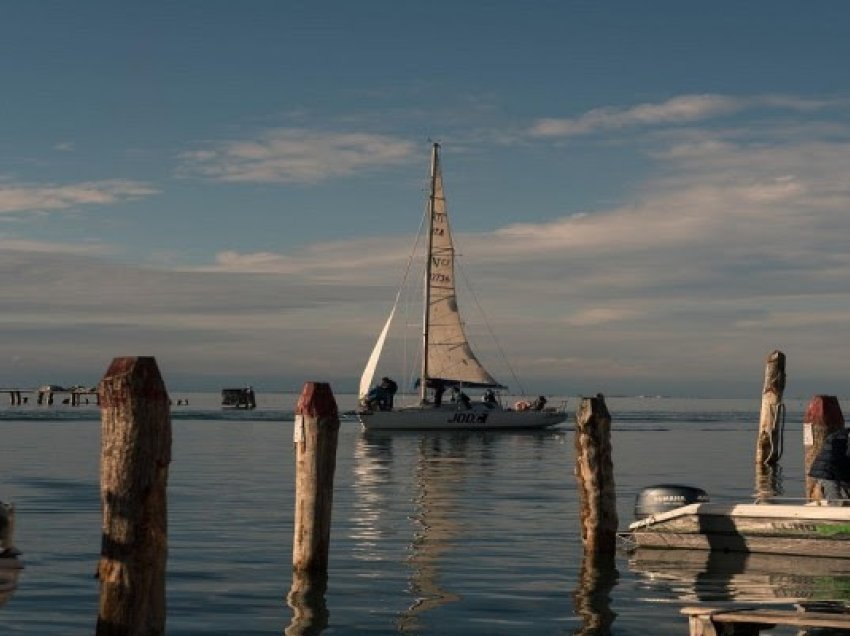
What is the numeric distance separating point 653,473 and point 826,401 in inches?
657

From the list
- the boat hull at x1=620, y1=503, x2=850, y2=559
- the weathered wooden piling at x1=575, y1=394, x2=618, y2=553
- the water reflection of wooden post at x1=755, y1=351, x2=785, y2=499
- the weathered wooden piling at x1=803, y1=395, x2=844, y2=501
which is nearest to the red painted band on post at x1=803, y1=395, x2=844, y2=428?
the weathered wooden piling at x1=803, y1=395, x2=844, y2=501

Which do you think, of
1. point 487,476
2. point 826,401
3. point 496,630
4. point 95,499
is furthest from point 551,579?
point 487,476

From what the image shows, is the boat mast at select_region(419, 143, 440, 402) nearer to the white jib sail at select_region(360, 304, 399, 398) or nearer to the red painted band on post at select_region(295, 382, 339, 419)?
the white jib sail at select_region(360, 304, 399, 398)

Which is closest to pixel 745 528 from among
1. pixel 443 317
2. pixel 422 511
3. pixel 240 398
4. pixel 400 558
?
pixel 400 558

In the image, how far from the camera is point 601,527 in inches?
811

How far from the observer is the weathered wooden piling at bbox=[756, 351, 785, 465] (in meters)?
37.5

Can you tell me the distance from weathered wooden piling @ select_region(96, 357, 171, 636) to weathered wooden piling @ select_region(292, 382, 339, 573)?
419 cm

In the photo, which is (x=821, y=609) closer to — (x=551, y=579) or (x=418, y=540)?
(x=551, y=579)

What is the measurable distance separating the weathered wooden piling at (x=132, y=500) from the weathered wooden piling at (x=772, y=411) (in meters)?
27.1

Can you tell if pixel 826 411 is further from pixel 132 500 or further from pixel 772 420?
pixel 132 500

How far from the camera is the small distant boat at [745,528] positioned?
20391 millimetres

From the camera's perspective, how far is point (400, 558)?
832 inches

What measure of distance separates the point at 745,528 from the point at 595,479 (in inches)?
96.4

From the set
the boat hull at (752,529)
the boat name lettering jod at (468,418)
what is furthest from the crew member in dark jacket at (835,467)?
the boat name lettering jod at (468,418)
